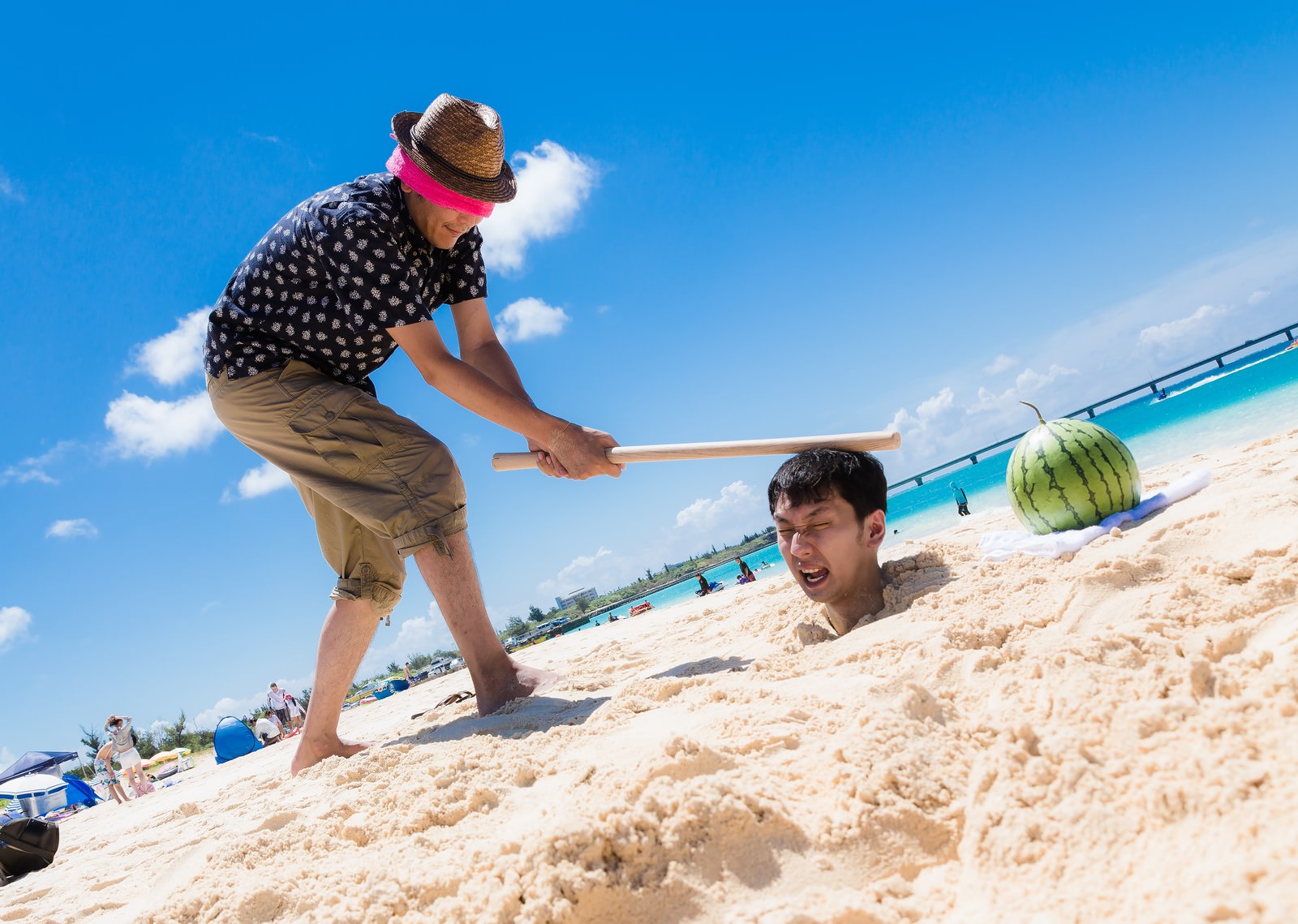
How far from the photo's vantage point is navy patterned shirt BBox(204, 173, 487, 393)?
288 cm

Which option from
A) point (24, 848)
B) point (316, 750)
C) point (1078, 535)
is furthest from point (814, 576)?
point (24, 848)

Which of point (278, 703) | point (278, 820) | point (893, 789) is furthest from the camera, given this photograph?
point (278, 703)

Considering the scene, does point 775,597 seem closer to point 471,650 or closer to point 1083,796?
point 471,650

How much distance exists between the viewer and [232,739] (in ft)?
38.8

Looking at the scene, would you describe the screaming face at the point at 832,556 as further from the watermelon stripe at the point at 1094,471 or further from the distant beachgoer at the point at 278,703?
the distant beachgoer at the point at 278,703

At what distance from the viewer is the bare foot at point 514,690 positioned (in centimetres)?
297

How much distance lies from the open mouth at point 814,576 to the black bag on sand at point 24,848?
3.27 metres

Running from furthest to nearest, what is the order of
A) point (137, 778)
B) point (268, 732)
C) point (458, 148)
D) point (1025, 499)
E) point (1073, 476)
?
point (268, 732) → point (137, 778) → point (1025, 499) → point (1073, 476) → point (458, 148)

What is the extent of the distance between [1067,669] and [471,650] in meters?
2.20

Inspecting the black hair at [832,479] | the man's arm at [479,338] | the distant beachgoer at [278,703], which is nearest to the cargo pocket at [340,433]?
the man's arm at [479,338]

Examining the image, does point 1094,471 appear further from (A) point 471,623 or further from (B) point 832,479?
(A) point 471,623

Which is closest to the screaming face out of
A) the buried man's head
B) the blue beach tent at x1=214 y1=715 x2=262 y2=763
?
the buried man's head

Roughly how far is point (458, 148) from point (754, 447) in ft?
5.44

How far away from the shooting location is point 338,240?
2867 millimetres
